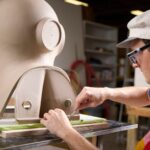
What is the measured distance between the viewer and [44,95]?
3.80 ft

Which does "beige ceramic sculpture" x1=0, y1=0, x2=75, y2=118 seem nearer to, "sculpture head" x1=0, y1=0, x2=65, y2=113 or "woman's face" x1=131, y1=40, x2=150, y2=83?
"sculpture head" x1=0, y1=0, x2=65, y2=113

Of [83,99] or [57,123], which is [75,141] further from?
[83,99]

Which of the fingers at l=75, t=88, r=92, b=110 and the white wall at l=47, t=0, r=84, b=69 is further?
the white wall at l=47, t=0, r=84, b=69

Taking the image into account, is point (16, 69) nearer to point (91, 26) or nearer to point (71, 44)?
point (71, 44)

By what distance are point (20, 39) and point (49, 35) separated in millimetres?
120

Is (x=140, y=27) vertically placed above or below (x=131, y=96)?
above

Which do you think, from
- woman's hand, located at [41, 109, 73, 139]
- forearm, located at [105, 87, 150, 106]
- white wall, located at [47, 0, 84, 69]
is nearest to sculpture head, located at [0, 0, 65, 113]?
woman's hand, located at [41, 109, 73, 139]

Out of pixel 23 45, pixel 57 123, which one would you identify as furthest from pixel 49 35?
pixel 57 123

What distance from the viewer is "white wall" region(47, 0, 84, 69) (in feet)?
15.7

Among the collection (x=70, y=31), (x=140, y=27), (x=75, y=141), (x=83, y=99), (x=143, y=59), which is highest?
(x=70, y=31)

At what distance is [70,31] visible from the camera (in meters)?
4.97

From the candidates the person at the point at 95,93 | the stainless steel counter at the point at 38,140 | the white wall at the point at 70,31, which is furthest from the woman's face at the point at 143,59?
the white wall at the point at 70,31

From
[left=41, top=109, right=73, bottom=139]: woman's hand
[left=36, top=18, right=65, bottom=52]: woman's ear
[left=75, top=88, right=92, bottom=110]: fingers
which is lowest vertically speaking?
[left=41, top=109, right=73, bottom=139]: woman's hand

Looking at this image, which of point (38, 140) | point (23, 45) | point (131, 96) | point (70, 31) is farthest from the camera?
point (70, 31)
